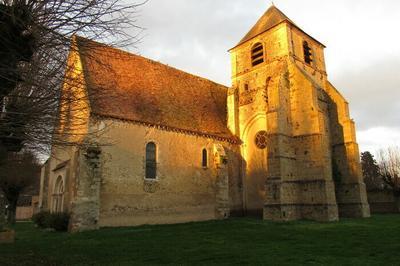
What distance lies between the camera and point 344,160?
2242 cm

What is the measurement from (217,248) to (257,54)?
18.1 m

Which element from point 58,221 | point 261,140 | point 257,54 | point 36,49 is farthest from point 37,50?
point 257,54

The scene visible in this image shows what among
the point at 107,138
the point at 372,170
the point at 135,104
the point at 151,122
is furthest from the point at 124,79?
the point at 372,170

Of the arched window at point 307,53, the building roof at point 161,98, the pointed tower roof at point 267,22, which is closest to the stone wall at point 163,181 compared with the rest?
the building roof at point 161,98

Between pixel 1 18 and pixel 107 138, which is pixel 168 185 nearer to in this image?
pixel 107 138

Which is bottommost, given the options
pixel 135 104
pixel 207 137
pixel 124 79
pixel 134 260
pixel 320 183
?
pixel 134 260

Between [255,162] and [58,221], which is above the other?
[255,162]

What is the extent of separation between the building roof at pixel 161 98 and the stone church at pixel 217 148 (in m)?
0.09

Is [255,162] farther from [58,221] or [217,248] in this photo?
[217,248]

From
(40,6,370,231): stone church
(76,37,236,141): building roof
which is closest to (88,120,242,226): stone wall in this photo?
(40,6,370,231): stone church

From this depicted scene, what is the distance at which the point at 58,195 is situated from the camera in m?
19.4

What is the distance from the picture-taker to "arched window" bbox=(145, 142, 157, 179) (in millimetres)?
19250

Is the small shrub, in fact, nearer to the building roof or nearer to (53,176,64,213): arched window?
(53,176,64,213): arched window

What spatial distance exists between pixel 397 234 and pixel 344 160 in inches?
415
